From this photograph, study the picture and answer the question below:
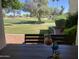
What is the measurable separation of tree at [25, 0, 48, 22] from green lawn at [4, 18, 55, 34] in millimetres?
171

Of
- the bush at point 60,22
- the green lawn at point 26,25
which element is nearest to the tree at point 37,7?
the green lawn at point 26,25

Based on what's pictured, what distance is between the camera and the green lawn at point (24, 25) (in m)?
6.25

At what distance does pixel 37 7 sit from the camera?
6297 millimetres

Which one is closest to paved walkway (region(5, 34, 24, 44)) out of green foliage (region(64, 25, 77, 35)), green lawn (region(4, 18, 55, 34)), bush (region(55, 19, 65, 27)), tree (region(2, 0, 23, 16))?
green lawn (region(4, 18, 55, 34))

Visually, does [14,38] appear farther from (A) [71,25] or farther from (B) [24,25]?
(A) [71,25]

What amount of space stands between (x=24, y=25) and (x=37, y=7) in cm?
63

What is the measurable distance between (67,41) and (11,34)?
1.71m

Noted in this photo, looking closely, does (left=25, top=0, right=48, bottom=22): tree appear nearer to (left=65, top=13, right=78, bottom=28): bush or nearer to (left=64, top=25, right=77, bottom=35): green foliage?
(left=65, top=13, right=78, bottom=28): bush

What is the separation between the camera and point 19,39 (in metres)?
6.23

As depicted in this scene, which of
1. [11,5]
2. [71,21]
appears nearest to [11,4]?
[11,5]

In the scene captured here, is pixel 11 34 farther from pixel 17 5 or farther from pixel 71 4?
pixel 71 4

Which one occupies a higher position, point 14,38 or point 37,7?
point 37,7

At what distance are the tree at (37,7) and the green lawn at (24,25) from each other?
0.56ft

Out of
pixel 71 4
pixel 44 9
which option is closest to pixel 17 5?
pixel 44 9
